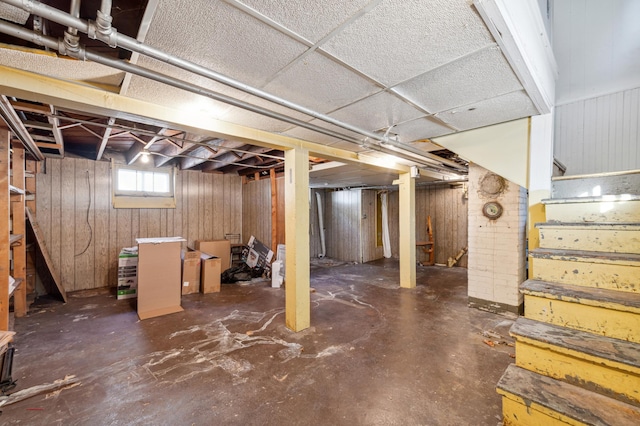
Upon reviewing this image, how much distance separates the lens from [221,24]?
1222mm

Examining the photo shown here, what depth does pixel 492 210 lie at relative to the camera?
11.9 feet

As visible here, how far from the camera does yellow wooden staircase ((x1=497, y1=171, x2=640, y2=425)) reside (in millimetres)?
1189

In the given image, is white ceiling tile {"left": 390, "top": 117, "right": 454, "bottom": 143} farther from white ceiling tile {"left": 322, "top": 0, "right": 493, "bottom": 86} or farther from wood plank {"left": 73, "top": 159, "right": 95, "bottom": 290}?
wood plank {"left": 73, "top": 159, "right": 95, "bottom": 290}

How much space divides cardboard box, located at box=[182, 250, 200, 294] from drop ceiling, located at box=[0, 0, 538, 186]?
284 centimetres

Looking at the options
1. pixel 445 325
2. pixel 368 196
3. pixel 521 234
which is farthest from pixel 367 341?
pixel 368 196

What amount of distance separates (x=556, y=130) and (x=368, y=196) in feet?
15.7

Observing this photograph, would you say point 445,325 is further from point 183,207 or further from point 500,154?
point 183,207

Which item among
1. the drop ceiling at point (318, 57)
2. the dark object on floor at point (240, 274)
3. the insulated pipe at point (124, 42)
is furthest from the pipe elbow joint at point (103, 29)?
the dark object on floor at point (240, 274)

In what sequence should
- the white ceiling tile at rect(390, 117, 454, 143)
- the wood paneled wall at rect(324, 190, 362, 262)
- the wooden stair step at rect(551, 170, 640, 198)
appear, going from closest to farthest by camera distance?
the wooden stair step at rect(551, 170, 640, 198) < the white ceiling tile at rect(390, 117, 454, 143) < the wood paneled wall at rect(324, 190, 362, 262)

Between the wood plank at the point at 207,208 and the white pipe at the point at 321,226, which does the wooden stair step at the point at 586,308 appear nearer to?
the wood plank at the point at 207,208

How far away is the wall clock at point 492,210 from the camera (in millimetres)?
3597

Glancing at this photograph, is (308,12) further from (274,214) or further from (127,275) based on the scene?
(127,275)

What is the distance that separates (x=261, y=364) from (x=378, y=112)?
2.51 m

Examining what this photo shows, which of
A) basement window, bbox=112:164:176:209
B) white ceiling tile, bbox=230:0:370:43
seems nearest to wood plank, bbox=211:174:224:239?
basement window, bbox=112:164:176:209
